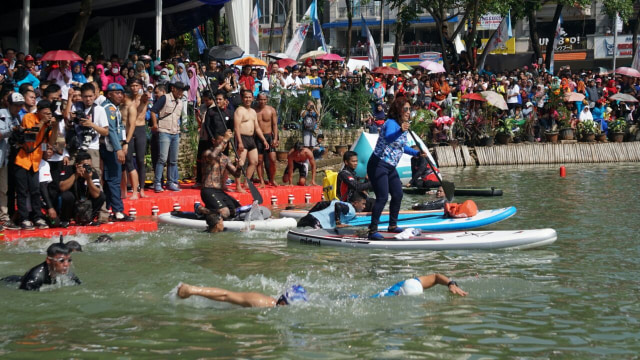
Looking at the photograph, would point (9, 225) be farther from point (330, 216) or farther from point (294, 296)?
point (294, 296)

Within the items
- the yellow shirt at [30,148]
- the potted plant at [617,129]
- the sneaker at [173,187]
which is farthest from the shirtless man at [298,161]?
the potted plant at [617,129]

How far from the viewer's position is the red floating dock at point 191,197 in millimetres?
13453

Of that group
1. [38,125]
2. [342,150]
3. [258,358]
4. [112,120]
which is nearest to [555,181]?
[342,150]

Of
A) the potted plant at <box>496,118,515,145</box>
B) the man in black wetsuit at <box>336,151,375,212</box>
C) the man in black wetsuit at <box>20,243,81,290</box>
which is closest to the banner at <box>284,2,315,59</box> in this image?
the potted plant at <box>496,118,515,145</box>

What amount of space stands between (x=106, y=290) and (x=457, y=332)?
3698mm

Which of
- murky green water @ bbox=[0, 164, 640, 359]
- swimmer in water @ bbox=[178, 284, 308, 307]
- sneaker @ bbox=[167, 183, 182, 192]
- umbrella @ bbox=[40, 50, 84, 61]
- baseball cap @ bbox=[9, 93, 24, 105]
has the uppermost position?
umbrella @ bbox=[40, 50, 84, 61]

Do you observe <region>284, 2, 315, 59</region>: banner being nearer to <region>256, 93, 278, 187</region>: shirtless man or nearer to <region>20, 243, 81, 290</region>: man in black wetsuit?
<region>256, 93, 278, 187</region>: shirtless man

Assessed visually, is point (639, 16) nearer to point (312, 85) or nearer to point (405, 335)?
point (312, 85)

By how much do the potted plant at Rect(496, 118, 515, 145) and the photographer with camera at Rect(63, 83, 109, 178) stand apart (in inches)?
581

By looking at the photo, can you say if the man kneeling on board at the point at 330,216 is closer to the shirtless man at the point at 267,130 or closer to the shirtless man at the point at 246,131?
the shirtless man at the point at 246,131

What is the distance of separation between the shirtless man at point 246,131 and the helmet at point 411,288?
721 centimetres

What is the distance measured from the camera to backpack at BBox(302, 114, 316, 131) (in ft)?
66.7

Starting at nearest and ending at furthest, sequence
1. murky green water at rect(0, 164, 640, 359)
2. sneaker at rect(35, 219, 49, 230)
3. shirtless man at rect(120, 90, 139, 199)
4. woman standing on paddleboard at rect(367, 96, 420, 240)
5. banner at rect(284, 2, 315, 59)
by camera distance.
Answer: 1. murky green water at rect(0, 164, 640, 359)
2. woman standing on paddleboard at rect(367, 96, 420, 240)
3. sneaker at rect(35, 219, 49, 230)
4. shirtless man at rect(120, 90, 139, 199)
5. banner at rect(284, 2, 315, 59)

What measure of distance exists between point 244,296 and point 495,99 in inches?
675
